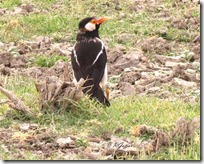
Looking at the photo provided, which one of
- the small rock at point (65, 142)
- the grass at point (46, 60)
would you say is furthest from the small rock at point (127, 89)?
the small rock at point (65, 142)

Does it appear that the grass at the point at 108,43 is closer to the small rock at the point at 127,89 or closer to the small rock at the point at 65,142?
the small rock at the point at 65,142

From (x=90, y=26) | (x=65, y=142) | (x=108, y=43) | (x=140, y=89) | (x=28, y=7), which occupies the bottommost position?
(x=65, y=142)

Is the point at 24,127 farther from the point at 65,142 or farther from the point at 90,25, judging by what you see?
the point at 90,25

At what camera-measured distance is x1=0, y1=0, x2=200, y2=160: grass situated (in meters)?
7.06

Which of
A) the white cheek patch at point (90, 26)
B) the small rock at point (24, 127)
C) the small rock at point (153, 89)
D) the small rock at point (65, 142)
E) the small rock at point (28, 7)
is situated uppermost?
the small rock at point (28, 7)

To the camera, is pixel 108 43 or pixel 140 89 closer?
pixel 140 89

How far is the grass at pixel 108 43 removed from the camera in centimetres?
706

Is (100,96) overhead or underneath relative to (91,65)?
underneath

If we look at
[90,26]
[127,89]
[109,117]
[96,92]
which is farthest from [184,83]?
[109,117]

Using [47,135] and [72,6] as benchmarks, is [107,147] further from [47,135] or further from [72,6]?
[72,6]

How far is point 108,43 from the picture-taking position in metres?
12.5

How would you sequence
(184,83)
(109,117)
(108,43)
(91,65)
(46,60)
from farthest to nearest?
1. (108,43)
2. (46,60)
3. (184,83)
4. (91,65)
5. (109,117)

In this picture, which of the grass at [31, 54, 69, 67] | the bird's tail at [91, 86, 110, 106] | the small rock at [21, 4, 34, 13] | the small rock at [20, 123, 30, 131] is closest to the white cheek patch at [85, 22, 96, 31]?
the bird's tail at [91, 86, 110, 106]

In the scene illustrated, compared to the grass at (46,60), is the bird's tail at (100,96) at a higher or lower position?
lower
